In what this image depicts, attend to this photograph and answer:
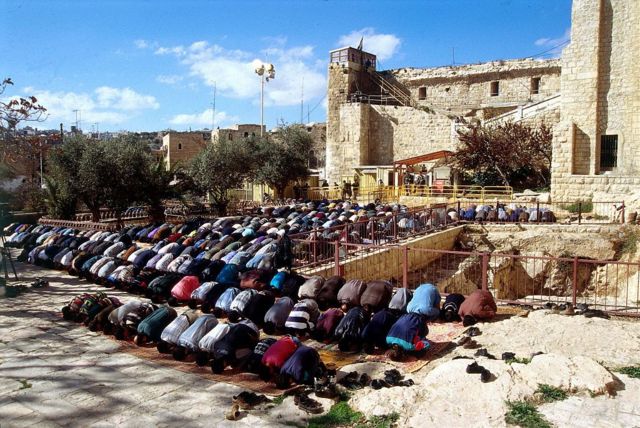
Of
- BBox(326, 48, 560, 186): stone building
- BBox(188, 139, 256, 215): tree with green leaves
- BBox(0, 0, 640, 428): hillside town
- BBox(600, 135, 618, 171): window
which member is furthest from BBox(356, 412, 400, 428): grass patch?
BBox(326, 48, 560, 186): stone building

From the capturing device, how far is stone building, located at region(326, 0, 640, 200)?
21.0 m

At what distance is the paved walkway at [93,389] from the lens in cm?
547

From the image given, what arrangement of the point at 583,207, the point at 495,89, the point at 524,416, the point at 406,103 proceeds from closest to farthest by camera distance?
the point at 524,416 < the point at 583,207 < the point at 495,89 < the point at 406,103

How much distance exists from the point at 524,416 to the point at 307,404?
2.16 meters

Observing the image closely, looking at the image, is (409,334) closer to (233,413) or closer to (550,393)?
(550,393)

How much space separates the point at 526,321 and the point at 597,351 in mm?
1352

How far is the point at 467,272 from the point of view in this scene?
16.0 metres

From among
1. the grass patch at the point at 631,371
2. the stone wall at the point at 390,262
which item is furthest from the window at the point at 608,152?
the grass patch at the point at 631,371

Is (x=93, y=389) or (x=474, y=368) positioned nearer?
(x=474, y=368)

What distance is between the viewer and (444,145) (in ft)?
111

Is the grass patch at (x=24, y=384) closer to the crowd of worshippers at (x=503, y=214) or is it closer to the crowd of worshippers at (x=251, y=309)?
the crowd of worshippers at (x=251, y=309)

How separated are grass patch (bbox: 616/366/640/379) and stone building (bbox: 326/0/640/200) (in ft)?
52.5

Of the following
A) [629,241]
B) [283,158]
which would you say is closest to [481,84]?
[283,158]

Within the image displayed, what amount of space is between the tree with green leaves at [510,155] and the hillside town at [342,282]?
0.35 feet
